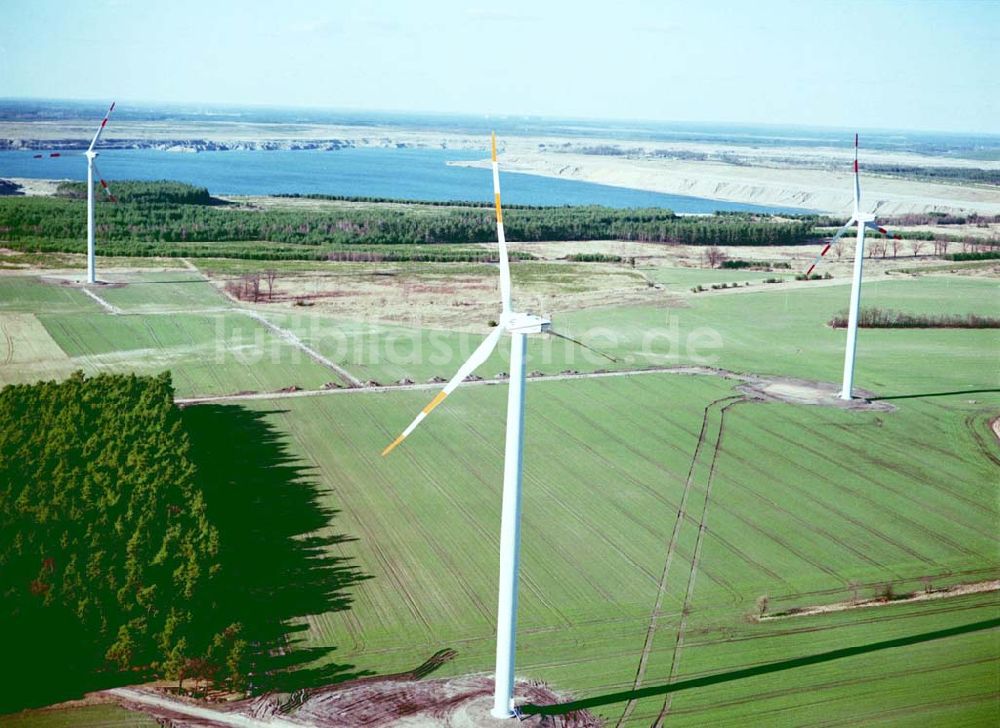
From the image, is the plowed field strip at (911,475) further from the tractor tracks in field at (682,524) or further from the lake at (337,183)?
the lake at (337,183)

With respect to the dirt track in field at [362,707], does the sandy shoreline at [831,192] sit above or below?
above

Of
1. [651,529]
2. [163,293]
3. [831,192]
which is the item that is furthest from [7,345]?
[831,192]

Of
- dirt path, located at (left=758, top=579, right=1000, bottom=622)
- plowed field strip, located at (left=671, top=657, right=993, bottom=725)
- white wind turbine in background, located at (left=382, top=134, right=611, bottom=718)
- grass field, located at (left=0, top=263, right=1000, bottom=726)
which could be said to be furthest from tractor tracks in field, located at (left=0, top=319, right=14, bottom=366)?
plowed field strip, located at (left=671, top=657, right=993, bottom=725)

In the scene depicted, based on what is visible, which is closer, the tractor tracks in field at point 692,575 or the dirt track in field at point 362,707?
the dirt track in field at point 362,707

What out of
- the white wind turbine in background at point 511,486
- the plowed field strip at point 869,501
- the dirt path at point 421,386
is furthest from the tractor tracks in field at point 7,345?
the white wind turbine in background at point 511,486

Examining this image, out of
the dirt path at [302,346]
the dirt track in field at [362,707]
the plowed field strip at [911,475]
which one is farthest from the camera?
the dirt path at [302,346]

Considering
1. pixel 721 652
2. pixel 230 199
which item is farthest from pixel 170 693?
pixel 230 199

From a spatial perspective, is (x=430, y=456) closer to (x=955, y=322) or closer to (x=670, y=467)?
(x=670, y=467)
